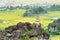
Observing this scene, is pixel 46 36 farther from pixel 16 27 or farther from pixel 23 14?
pixel 23 14

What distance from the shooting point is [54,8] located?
174 metres

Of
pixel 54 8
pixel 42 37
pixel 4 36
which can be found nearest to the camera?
pixel 4 36

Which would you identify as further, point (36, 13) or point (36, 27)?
point (36, 13)

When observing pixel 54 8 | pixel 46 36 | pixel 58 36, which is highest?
pixel 46 36

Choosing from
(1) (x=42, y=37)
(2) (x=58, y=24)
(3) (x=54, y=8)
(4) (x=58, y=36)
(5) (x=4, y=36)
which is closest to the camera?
(5) (x=4, y=36)

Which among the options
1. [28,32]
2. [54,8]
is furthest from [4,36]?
[54,8]

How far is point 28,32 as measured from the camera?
42594mm

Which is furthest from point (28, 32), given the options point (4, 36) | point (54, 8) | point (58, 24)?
point (54, 8)

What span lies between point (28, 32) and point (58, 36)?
3311 centimetres

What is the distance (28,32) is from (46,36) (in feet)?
13.0

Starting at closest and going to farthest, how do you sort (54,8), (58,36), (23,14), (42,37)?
1. (42,37)
2. (58,36)
3. (23,14)
4. (54,8)

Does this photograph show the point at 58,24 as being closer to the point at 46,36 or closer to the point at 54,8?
the point at 46,36

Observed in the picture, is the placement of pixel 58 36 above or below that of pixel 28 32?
below

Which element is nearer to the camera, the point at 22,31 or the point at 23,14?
the point at 22,31
